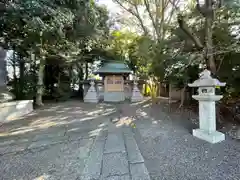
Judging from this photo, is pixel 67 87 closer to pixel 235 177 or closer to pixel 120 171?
pixel 120 171

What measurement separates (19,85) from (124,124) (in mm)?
5170

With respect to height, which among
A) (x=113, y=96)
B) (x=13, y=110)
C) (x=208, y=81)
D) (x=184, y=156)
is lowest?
(x=184, y=156)

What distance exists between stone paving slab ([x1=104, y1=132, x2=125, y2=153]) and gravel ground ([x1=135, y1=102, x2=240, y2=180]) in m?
0.39

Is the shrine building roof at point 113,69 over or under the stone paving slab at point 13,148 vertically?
over

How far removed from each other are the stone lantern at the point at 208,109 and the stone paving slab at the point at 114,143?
1.86m

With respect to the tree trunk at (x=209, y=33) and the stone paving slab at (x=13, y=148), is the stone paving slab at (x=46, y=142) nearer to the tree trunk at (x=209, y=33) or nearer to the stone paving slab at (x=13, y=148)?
the stone paving slab at (x=13, y=148)

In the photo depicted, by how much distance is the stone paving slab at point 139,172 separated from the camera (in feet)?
6.73

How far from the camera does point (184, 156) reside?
2.68 meters

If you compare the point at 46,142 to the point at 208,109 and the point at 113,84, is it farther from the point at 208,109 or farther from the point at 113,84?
the point at 113,84

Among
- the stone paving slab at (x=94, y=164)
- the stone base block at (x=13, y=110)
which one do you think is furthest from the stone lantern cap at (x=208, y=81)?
the stone base block at (x=13, y=110)

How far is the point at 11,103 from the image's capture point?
5.46m

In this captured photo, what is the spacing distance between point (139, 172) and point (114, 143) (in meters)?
1.09

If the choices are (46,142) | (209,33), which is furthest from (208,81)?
(46,142)

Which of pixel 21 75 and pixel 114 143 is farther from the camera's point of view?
pixel 21 75
